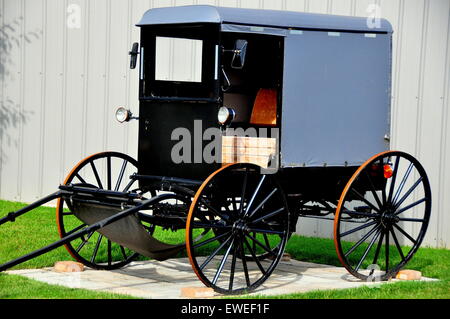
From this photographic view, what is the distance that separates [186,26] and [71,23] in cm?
516

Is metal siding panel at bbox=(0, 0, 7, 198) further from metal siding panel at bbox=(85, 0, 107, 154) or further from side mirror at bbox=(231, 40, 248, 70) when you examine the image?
side mirror at bbox=(231, 40, 248, 70)

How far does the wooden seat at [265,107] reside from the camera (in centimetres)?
820

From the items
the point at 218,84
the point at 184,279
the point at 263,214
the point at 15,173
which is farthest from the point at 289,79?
the point at 15,173

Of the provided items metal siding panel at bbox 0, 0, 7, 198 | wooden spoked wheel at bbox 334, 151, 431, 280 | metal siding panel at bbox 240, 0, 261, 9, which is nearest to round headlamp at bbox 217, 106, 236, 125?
wooden spoked wheel at bbox 334, 151, 431, 280

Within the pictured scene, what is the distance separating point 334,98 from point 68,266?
2.73m

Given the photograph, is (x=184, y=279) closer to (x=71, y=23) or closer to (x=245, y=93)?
(x=245, y=93)

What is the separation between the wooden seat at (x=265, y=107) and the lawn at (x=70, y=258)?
1536 millimetres

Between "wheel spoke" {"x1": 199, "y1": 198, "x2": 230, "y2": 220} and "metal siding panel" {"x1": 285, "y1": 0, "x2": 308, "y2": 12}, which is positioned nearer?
"wheel spoke" {"x1": 199, "y1": 198, "x2": 230, "y2": 220}

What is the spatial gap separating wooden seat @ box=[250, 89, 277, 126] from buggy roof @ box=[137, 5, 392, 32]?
1.00m

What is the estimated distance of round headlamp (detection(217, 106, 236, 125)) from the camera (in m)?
6.80

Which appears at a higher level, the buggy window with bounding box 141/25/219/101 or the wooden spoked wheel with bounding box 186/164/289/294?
the buggy window with bounding box 141/25/219/101

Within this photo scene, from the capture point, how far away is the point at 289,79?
726 cm
